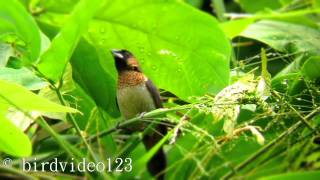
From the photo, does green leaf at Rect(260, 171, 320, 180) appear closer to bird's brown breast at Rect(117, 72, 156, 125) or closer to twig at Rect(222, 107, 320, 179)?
twig at Rect(222, 107, 320, 179)

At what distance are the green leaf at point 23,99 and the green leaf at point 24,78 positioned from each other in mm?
199

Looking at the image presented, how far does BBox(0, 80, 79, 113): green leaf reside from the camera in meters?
1.12

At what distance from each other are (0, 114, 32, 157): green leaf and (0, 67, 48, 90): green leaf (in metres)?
0.20

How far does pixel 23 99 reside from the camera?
1.13 metres

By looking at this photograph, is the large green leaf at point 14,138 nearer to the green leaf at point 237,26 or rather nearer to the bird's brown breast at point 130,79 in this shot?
the green leaf at point 237,26

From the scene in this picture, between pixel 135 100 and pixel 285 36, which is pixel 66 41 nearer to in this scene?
pixel 285 36

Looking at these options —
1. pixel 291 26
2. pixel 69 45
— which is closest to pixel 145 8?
pixel 69 45

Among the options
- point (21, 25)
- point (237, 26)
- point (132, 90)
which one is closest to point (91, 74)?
point (21, 25)

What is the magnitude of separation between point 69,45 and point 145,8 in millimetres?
397

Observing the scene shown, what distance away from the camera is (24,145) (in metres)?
1.14

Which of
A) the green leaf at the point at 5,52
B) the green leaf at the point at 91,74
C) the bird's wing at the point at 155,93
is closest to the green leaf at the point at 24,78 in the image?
the green leaf at the point at 5,52

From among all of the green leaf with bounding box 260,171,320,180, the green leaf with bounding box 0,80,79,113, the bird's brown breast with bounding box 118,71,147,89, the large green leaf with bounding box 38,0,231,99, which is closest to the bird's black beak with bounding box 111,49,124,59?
the large green leaf with bounding box 38,0,231,99

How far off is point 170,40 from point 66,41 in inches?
17.3

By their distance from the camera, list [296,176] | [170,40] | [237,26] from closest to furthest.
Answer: [296,176] < [170,40] < [237,26]
